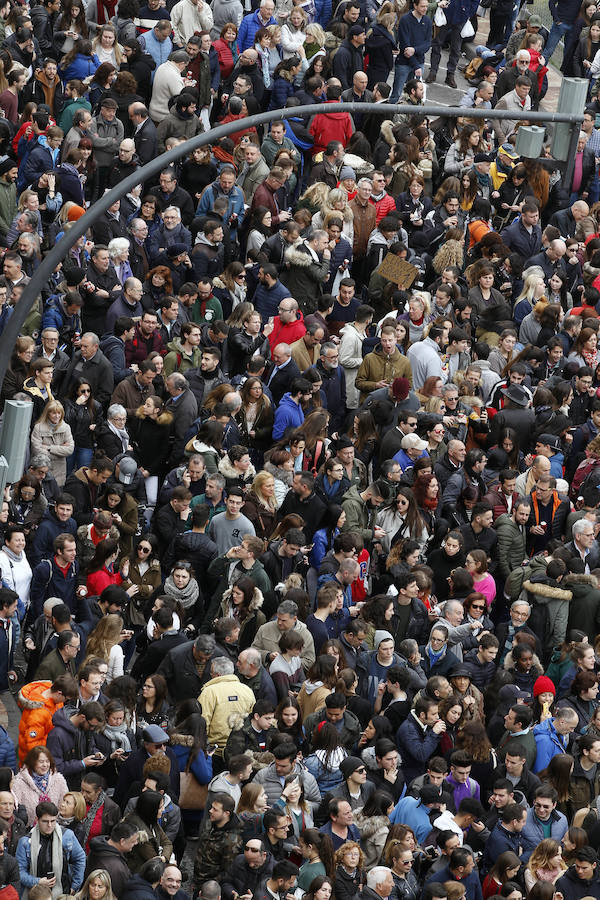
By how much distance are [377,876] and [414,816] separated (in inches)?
28.6

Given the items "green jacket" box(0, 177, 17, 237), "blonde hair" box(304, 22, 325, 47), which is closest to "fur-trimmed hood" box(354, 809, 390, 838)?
"green jacket" box(0, 177, 17, 237)

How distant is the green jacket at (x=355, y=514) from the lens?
54.6 ft

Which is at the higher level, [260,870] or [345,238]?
[345,238]

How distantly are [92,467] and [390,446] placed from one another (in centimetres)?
293

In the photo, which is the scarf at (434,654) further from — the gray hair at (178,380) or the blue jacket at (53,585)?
the gray hair at (178,380)

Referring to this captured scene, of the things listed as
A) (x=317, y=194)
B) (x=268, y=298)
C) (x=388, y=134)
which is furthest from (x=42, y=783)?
(x=388, y=134)

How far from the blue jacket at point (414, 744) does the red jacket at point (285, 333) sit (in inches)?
201

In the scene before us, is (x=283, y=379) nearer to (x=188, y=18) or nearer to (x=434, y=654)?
(x=434, y=654)

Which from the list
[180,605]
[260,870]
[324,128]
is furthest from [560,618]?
[324,128]

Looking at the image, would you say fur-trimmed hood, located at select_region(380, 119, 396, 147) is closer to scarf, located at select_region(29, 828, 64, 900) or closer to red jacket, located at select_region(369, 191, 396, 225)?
red jacket, located at select_region(369, 191, 396, 225)

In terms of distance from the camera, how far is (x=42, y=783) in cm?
1321

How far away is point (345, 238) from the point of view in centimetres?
2036

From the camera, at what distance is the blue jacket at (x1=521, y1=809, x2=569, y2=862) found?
558 inches

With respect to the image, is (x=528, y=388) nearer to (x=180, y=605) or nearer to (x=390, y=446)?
(x=390, y=446)
